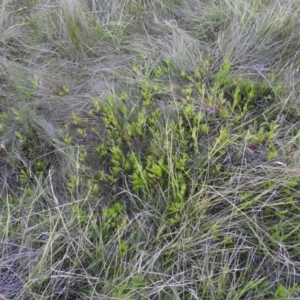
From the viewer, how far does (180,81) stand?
5.50 feet

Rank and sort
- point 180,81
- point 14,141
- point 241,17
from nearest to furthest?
1. point 14,141
2. point 180,81
3. point 241,17

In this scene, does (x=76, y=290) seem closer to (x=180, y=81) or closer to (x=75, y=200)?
(x=75, y=200)

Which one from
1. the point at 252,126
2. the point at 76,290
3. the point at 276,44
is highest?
the point at 276,44

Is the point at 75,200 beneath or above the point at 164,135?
beneath

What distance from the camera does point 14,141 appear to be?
5.11 ft

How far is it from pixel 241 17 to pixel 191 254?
3.84 ft

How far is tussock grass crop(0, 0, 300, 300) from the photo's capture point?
3.84ft

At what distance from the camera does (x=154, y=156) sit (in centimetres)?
137

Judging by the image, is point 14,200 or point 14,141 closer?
point 14,200

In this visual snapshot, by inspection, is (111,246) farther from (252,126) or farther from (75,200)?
(252,126)

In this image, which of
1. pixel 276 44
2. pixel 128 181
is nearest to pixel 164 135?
pixel 128 181

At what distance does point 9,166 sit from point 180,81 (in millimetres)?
739

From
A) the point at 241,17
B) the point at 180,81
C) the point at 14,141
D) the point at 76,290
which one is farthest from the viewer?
the point at 241,17

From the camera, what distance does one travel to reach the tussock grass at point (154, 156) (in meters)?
1.17
